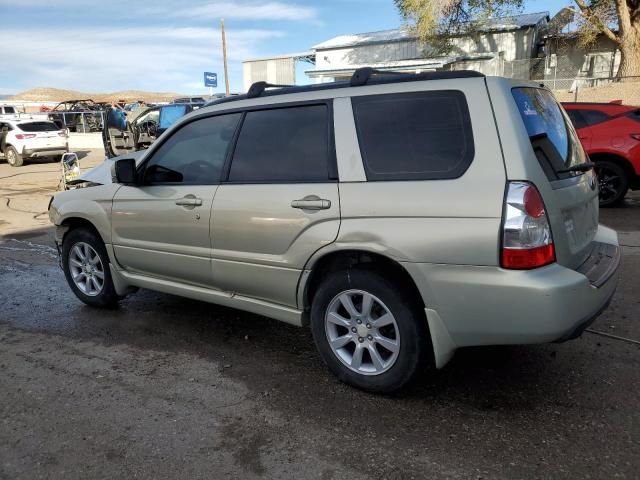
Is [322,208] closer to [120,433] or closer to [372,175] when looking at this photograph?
[372,175]

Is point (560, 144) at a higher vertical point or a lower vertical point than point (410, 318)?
higher

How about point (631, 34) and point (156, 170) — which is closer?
point (156, 170)

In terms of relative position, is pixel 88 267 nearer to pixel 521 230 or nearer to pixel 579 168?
pixel 521 230

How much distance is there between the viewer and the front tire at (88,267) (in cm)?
459

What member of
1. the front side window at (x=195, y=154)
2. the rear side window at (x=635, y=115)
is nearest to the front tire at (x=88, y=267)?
the front side window at (x=195, y=154)

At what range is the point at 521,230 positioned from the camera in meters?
2.53

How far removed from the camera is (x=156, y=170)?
409 cm

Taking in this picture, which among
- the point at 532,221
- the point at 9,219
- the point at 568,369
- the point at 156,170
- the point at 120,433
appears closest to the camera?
the point at 532,221

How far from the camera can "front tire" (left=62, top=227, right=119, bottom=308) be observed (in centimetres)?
459

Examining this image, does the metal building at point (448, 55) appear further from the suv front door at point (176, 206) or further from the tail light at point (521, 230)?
the tail light at point (521, 230)

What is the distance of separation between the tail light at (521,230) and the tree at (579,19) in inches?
978

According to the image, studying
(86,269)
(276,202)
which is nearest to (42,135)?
(86,269)

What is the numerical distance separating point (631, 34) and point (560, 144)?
81.0 ft

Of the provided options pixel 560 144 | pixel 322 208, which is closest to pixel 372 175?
pixel 322 208
